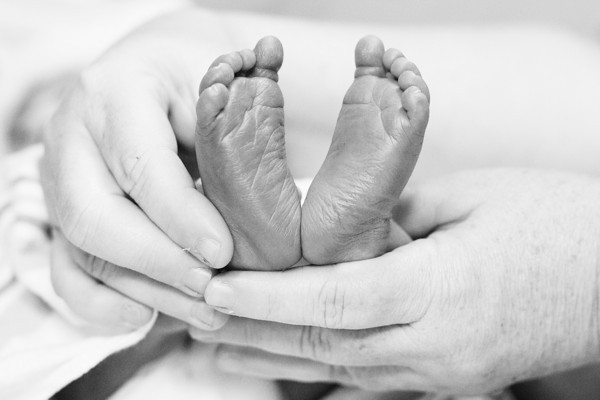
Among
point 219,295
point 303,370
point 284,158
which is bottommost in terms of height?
point 303,370

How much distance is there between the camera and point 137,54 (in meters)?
0.73

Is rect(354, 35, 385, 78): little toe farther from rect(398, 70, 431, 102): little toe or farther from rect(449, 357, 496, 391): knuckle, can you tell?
rect(449, 357, 496, 391): knuckle

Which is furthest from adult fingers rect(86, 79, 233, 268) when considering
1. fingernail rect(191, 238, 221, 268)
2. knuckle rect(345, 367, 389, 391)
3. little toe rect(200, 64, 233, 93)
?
knuckle rect(345, 367, 389, 391)

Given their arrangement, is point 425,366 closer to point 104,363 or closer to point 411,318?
point 411,318

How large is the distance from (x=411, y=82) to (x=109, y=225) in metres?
0.32

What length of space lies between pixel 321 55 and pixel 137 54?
0.25m

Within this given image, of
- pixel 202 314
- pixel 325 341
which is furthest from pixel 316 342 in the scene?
pixel 202 314

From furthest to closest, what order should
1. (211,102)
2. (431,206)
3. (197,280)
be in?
(431,206) → (197,280) → (211,102)

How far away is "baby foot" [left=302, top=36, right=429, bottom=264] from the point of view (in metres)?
0.53

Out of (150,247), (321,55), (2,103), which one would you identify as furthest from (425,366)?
(2,103)

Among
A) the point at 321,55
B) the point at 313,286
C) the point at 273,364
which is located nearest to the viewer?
the point at 313,286

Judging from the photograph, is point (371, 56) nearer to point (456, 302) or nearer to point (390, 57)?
point (390, 57)

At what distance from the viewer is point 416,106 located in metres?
0.51

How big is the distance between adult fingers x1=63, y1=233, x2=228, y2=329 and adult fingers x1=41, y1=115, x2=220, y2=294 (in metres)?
0.03
